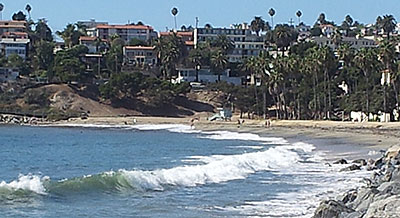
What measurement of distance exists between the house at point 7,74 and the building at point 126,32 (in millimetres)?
38744

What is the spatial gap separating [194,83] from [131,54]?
1814cm

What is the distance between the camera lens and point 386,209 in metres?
13.3

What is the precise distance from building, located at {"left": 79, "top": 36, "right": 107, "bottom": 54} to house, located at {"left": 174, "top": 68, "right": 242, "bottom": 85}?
20.2 metres

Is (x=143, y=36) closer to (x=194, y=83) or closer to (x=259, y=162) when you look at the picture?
(x=194, y=83)

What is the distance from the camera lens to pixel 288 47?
13562cm

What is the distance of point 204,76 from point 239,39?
21659 mm

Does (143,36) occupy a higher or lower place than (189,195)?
higher

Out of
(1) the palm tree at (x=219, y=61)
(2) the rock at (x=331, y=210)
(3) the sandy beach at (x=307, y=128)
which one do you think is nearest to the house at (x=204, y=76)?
(1) the palm tree at (x=219, y=61)

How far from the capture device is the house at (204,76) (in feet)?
406

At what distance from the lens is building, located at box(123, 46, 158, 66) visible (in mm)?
131750

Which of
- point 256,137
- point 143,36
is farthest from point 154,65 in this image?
point 256,137

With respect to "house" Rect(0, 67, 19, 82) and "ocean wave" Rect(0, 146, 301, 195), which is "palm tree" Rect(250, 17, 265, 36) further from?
"ocean wave" Rect(0, 146, 301, 195)

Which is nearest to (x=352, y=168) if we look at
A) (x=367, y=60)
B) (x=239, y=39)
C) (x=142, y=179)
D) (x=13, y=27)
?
(x=142, y=179)

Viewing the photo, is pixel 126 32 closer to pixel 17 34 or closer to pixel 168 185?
pixel 17 34
